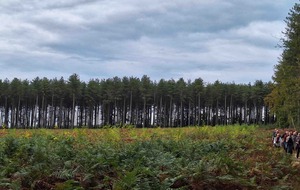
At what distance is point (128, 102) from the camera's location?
100 metres

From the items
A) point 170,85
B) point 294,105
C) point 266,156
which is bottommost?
point 266,156

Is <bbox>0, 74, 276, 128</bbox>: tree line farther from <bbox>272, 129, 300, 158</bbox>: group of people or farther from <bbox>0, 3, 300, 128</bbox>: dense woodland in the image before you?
<bbox>272, 129, 300, 158</bbox>: group of people

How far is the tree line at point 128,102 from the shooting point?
307 ft

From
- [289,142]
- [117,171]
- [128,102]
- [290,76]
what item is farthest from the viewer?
[128,102]

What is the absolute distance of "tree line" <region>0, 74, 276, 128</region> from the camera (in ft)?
307

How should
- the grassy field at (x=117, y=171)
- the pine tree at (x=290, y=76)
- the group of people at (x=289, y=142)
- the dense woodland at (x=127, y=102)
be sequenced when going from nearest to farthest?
1. the grassy field at (x=117, y=171)
2. the group of people at (x=289, y=142)
3. the pine tree at (x=290, y=76)
4. the dense woodland at (x=127, y=102)

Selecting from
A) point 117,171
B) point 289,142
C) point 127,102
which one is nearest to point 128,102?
point 127,102

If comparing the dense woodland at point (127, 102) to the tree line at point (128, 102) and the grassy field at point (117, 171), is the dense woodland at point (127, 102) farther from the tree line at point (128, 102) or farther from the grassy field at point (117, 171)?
the grassy field at point (117, 171)

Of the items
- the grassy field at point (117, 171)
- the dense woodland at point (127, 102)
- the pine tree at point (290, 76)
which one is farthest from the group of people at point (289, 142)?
the dense woodland at point (127, 102)

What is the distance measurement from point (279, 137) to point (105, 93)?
243ft

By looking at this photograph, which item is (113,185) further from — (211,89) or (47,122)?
(211,89)

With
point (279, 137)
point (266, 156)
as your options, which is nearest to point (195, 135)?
point (279, 137)

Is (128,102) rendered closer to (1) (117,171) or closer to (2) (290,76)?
(2) (290,76)

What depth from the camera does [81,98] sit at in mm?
98188
